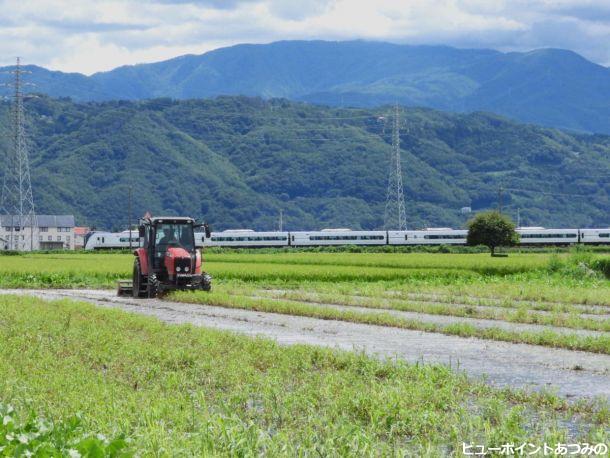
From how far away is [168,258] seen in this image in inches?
1027

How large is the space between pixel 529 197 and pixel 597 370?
184 m

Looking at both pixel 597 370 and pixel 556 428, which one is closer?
pixel 556 428

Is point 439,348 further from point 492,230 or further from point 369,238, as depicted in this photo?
point 369,238

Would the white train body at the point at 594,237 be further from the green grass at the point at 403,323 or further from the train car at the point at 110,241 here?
the green grass at the point at 403,323

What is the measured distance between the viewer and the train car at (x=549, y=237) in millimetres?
86750

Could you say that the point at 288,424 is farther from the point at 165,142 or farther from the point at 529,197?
the point at 529,197

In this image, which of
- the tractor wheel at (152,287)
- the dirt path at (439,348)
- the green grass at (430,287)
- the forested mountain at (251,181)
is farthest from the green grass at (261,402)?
the forested mountain at (251,181)

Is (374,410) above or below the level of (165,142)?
below

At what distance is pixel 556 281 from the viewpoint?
33688 mm

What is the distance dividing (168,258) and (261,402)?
1691 centimetres

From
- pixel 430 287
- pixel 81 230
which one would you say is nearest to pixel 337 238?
pixel 430 287

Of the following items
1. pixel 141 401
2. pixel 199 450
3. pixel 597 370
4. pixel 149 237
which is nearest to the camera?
pixel 199 450

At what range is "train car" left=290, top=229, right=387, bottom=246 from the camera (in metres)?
88.5

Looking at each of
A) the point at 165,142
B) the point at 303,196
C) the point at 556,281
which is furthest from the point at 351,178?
the point at 556,281
